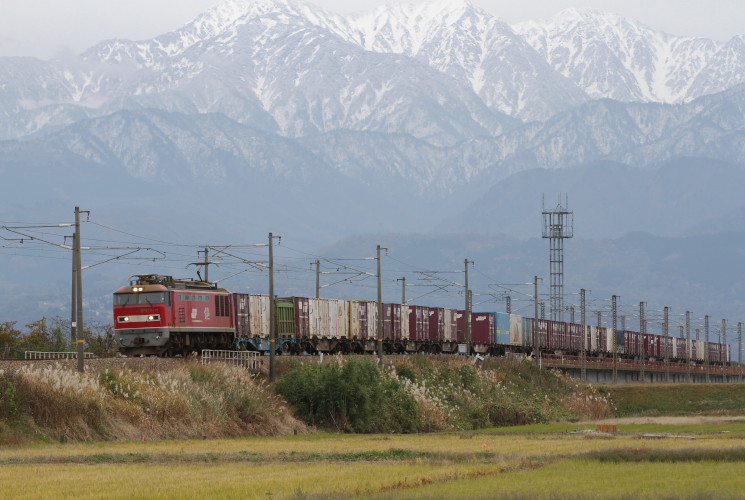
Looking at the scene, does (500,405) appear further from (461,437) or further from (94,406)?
(94,406)

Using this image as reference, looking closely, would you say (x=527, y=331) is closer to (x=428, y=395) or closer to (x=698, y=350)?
(x=428, y=395)

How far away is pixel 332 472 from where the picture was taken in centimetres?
3650

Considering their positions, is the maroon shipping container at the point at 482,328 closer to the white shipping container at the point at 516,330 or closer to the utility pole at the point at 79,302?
the white shipping container at the point at 516,330

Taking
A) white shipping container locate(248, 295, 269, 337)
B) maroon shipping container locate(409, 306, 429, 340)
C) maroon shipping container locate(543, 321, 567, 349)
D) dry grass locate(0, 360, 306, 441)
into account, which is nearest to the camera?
dry grass locate(0, 360, 306, 441)

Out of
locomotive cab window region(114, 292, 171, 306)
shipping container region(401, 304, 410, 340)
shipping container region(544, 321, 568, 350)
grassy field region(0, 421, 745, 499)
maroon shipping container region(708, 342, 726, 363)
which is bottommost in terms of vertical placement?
maroon shipping container region(708, 342, 726, 363)

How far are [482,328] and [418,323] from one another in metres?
13.5

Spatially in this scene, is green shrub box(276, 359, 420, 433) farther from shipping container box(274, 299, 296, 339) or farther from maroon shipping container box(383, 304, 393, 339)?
maroon shipping container box(383, 304, 393, 339)

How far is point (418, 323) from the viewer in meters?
103

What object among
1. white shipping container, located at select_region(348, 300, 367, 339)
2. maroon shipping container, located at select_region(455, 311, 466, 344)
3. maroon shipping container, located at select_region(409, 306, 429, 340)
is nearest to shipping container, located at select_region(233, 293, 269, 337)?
white shipping container, located at select_region(348, 300, 367, 339)

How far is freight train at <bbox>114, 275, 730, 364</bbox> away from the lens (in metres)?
69.1

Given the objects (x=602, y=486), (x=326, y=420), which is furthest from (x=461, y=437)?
(x=602, y=486)

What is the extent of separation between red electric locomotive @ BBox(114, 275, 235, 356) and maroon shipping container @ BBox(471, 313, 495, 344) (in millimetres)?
44835

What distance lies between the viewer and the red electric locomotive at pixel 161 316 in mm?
68500

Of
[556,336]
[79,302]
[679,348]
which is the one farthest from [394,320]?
[679,348]
